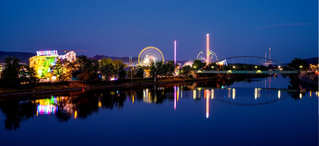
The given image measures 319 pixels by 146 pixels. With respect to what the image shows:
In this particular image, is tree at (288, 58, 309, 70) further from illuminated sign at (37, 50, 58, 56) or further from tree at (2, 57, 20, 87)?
tree at (2, 57, 20, 87)

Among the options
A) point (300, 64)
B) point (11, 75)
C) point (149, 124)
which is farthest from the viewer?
point (300, 64)

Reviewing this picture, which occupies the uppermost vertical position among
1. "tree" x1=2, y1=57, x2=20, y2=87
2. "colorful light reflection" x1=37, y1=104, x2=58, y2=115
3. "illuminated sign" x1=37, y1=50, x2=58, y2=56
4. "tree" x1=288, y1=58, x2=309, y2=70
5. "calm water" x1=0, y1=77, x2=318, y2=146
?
"illuminated sign" x1=37, y1=50, x2=58, y2=56

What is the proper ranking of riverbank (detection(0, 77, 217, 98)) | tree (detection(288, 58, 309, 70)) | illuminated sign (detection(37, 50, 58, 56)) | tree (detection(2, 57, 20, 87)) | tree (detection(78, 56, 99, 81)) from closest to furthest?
riverbank (detection(0, 77, 217, 98))
tree (detection(2, 57, 20, 87))
tree (detection(78, 56, 99, 81))
illuminated sign (detection(37, 50, 58, 56))
tree (detection(288, 58, 309, 70))

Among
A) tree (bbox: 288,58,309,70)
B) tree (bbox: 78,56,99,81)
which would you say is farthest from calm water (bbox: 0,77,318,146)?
tree (bbox: 288,58,309,70)

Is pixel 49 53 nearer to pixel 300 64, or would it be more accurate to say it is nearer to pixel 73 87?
pixel 73 87

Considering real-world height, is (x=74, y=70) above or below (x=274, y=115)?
above

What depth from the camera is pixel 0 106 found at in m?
30.5

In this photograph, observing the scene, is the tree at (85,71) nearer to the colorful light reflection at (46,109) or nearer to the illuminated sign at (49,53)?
the colorful light reflection at (46,109)

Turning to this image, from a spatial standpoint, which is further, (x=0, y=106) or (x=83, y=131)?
(x=0, y=106)

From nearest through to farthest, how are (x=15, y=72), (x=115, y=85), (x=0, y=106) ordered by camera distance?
(x=0, y=106) < (x=15, y=72) < (x=115, y=85)

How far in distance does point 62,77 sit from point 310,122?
40.6 metres

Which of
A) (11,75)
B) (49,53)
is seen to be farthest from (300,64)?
(11,75)

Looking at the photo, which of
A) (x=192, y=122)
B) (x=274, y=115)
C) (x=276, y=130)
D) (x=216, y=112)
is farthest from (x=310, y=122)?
(x=192, y=122)

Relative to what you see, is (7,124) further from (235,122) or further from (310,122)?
(310,122)
